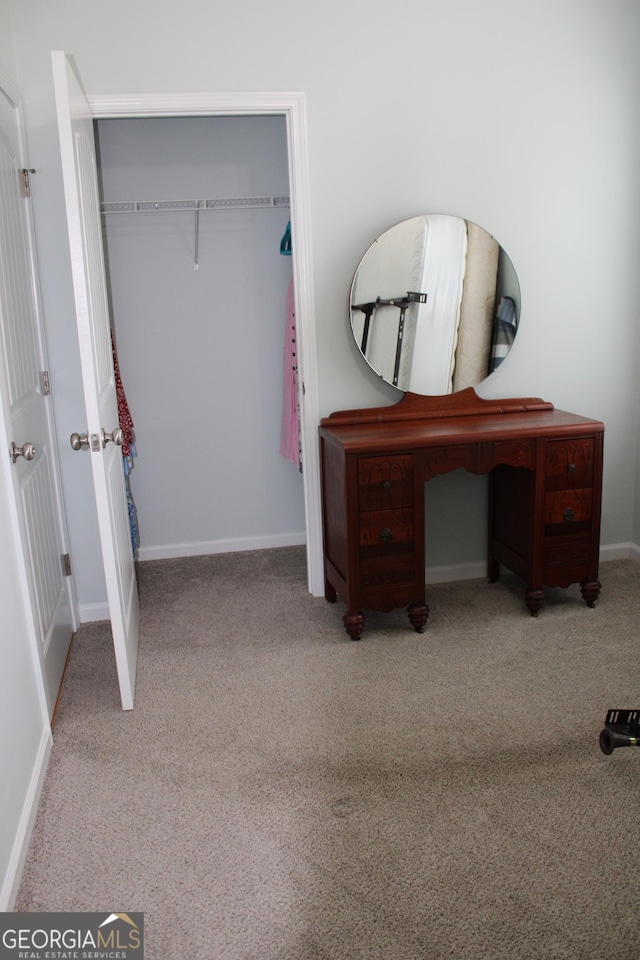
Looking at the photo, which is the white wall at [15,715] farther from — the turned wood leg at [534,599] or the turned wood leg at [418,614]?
the turned wood leg at [534,599]

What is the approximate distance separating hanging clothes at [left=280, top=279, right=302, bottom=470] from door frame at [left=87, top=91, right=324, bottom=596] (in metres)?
0.39

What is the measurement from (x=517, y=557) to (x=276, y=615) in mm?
1016

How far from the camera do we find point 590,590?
309cm

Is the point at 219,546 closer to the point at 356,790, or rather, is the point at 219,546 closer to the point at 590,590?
the point at 590,590

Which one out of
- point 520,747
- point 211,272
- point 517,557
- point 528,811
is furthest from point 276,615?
point 211,272

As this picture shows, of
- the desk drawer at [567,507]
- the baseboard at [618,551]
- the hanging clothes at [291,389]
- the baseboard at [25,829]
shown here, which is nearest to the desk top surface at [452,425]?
the desk drawer at [567,507]

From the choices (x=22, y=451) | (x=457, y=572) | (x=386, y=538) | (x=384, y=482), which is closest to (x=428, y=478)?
(x=384, y=482)

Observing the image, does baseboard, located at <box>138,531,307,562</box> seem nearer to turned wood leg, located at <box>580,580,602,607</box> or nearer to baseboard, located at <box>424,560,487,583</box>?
baseboard, located at <box>424,560,487,583</box>

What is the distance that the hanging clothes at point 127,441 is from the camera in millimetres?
3408

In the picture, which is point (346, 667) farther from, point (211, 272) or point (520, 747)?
point (211, 272)

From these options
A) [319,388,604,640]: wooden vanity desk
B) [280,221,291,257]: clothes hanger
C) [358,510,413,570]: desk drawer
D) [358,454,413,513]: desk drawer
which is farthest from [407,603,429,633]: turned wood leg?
[280,221,291,257]: clothes hanger

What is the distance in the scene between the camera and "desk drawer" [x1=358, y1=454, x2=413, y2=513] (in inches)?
110

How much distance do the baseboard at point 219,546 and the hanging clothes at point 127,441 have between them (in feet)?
0.42

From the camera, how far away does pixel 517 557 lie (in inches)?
125
